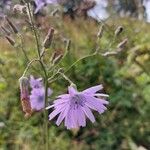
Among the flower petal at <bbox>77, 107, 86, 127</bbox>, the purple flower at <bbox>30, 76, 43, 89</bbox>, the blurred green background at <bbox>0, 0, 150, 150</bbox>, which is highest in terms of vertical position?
the blurred green background at <bbox>0, 0, 150, 150</bbox>

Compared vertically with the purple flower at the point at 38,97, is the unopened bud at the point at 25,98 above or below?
below

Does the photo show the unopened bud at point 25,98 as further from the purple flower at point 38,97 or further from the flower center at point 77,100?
the purple flower at point 38,97

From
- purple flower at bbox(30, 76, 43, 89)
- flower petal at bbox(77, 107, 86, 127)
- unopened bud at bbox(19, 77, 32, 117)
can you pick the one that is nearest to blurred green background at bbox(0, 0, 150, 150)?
purple flower at bbox(30, 76, 43, 89)

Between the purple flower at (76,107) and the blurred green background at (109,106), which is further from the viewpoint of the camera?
the blurred green background at (109,106)

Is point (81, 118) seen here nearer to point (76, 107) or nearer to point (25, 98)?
point (76, 107)

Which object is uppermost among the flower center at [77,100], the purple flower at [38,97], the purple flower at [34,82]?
the purple flower at [38,97]

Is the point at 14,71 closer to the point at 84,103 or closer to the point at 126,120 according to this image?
the point at 126,120

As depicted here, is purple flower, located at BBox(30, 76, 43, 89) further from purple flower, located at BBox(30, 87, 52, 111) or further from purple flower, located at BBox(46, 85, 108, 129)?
purple flower, located at BBox(46, 85, 108, 129)

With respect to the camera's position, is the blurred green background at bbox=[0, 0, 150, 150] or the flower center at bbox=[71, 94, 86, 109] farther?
the blurred green background at bbox=[0, 0, 150, 150]

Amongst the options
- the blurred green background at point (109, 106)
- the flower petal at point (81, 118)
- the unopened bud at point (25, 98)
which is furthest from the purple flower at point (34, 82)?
the blurred green background at point (109, 106)
